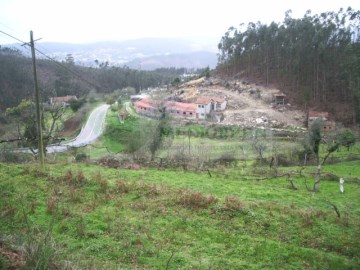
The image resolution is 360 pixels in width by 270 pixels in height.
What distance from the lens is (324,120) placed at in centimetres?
5438

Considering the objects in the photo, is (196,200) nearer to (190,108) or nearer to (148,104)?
(190,108)

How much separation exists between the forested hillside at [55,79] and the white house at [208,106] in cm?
2831

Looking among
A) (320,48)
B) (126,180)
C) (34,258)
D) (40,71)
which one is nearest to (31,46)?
(126,180)

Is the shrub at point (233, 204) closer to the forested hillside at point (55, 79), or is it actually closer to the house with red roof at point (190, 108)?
the house with red roof at point (190, 108)

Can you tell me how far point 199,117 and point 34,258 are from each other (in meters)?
60.7

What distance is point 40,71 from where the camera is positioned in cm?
10481

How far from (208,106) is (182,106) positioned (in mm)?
6090

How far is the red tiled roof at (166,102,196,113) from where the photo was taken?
67387 mm

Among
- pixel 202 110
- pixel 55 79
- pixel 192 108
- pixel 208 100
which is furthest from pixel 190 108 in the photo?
pixel 55 79

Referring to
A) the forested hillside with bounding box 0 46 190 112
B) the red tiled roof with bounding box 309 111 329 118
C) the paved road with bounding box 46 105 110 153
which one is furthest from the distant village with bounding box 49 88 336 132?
the forested hillside with bounding box 0 46 190 112

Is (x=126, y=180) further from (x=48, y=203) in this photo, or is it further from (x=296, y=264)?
(x=296, y=264)

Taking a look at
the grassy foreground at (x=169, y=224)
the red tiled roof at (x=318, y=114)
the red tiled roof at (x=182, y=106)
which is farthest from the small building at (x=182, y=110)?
the grassy foreground at (x=169, y=224)

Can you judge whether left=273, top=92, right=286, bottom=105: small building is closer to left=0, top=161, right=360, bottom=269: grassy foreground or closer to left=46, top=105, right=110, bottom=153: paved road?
left=46, top=105, right=110, bottom=153: paved road

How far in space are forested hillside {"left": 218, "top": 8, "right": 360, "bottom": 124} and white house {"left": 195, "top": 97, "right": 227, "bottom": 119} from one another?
13.9 meters
